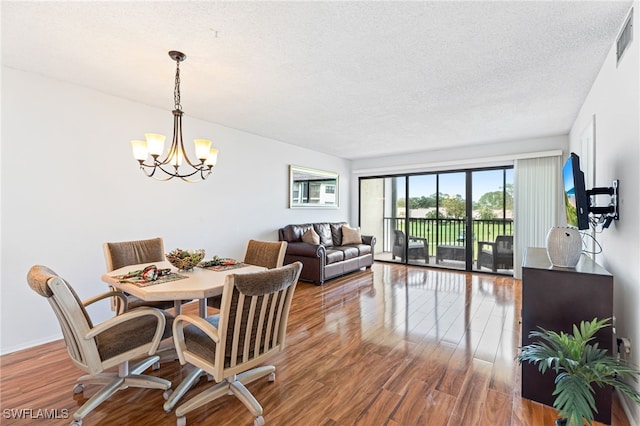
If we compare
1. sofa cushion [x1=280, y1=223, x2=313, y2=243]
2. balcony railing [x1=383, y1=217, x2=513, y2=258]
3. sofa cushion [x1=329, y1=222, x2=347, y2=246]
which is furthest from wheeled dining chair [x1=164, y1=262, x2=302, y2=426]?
balcony railing [x1=383, y1=217, x2=513, y2=258]

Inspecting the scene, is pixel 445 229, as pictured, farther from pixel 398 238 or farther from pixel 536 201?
pixel 536 201

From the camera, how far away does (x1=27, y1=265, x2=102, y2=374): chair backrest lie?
4.90 ft

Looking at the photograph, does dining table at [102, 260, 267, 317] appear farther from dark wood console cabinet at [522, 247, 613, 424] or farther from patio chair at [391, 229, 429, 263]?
patio chair at [391, 229, 429, 263]

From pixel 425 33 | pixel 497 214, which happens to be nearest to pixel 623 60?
pixel 425 33

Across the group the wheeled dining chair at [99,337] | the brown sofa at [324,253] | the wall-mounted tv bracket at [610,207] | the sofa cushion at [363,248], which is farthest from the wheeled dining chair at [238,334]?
the sofa cushion at [363,248]

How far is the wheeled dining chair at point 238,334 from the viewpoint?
1534mm

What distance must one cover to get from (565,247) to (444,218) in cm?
424

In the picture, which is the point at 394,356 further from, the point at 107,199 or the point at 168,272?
the point at 107,199

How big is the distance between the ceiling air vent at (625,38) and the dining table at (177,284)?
2.97m

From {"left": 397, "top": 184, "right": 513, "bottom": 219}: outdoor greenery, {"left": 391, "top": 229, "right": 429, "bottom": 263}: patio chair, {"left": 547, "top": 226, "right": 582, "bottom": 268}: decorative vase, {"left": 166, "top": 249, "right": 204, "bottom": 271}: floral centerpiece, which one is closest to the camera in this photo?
{"left": 547, "top": 226, "right": 582, "bottom": 268}: decorative vase

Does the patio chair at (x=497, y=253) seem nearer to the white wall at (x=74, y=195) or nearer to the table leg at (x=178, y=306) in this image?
the white wall at (x=74, y=195)

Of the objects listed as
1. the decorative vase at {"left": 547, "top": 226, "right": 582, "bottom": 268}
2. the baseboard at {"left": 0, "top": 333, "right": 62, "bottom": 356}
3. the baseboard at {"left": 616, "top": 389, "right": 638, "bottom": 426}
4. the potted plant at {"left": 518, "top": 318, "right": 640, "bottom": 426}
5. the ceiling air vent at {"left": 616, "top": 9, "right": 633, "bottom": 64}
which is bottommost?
the baseboard at {"left": 0, "top": 333, "right": 62, "bottom": 356}

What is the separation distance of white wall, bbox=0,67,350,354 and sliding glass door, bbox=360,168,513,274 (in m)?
4.06

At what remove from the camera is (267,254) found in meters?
2.89
